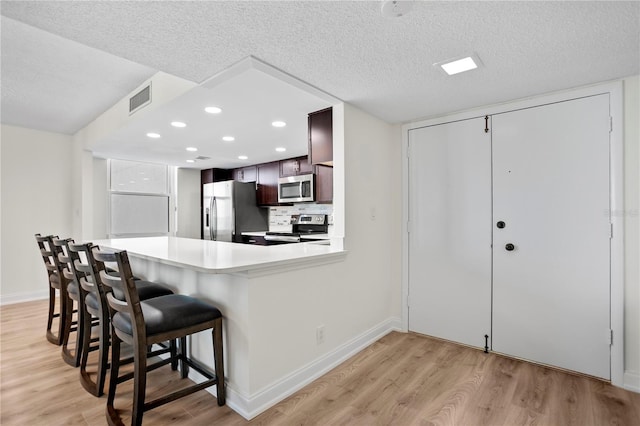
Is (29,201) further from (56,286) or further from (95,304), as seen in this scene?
(95,304)

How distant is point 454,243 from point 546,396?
1.26 metres

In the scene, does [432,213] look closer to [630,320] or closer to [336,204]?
[336,204]

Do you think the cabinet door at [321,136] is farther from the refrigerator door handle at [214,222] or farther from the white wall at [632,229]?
the refrigerator door handle at [214,222]

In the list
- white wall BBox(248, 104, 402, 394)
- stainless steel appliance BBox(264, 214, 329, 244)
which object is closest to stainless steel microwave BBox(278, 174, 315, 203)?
stainless steel appliance BBox(264, 214, 329, 244)

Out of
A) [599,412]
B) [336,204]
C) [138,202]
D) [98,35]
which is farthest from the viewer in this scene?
[138,202]

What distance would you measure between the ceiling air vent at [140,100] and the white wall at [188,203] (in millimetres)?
3084

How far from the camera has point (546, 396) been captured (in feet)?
6.59

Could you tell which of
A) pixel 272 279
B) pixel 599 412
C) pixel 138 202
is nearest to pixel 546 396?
pixel 599 412

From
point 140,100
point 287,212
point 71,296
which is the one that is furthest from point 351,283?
point 287,212

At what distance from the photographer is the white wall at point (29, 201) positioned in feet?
13.4

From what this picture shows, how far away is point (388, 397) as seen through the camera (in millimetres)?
2002

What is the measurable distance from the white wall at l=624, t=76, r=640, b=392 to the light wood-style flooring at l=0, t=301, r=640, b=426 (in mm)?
260

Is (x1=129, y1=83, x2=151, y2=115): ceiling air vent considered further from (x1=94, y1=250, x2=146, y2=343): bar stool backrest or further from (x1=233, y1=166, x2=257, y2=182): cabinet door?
(x1=233, y1=166, x2=257, y2=182): cabinet door

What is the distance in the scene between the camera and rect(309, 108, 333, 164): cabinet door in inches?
107
